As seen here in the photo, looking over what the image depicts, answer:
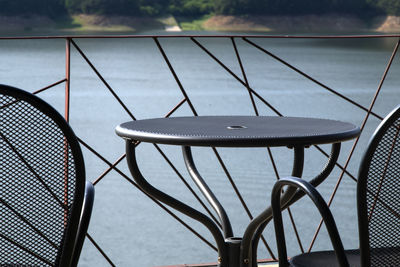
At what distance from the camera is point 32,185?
3.20 feet

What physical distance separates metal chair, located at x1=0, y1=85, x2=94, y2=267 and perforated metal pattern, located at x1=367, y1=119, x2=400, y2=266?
1.33 ft

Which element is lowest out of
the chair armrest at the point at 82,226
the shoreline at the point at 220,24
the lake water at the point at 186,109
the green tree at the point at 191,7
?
the lake water at the point at 186,109

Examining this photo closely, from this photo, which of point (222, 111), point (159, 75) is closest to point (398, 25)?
point (159, 75)

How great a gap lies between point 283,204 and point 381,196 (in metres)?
0.27

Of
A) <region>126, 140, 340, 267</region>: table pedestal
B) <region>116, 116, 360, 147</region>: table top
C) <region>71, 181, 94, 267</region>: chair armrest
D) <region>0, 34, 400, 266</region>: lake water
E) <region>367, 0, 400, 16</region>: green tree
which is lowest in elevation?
<region>0, 34, 400, 266</region>: lake water

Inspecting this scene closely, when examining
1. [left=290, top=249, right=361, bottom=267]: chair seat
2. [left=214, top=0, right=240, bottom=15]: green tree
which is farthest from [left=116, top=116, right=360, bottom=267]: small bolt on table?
[left=214, top=0, right=240, bottom=15]: green tree

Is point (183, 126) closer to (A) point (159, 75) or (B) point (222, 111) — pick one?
(B) point (222, 111)

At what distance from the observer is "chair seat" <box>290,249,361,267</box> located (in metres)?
1.05

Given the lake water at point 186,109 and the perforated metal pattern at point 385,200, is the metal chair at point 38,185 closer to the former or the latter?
the perforated metal pattern at point 385,200

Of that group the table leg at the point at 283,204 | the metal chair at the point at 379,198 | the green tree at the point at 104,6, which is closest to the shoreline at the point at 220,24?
the green tree at the point at 104,6

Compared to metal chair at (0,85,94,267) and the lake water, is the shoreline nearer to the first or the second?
the lake water

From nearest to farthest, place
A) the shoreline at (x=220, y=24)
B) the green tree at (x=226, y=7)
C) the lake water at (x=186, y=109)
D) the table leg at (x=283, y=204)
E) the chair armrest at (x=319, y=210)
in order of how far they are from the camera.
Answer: the chair armrest at (x=319, y=210) < the table leg at (x=283, y=204) < the lake water at (x=186, y=109) < the shoreline at (x=220, y=24) < the green tree at (x=226, y=7)

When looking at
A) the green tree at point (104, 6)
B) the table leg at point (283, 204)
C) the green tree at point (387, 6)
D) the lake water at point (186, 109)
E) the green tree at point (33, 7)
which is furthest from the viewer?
the green tree at point (387, 6)

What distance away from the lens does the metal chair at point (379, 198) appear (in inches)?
36.6
